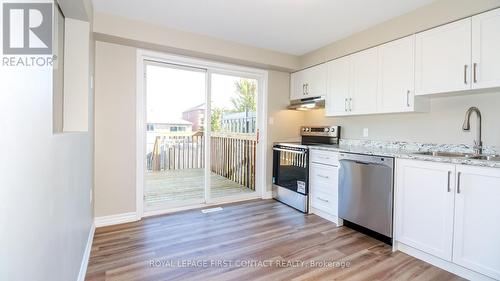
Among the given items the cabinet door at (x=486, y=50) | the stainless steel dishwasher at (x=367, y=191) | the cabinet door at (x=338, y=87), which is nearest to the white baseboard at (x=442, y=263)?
the stainless steel dishwasher at (x=367, y=191)

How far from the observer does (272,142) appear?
13.4ft

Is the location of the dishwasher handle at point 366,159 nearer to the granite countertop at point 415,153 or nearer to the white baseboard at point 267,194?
the granite countertop at point 415,153

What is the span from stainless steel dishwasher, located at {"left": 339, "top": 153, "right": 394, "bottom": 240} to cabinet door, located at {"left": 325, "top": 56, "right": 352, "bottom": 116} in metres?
0.80

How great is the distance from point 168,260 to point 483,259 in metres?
2.47

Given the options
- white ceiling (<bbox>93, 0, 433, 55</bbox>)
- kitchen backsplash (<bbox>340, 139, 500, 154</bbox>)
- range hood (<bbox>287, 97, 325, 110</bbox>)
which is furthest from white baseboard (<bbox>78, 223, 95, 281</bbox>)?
kitchen backsplash (<bbox>340, 139, 500, 154</bbox>)

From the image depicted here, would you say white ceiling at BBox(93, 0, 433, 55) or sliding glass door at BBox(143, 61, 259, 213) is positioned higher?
white ceiling at BBox(93, 0, 433, 55)

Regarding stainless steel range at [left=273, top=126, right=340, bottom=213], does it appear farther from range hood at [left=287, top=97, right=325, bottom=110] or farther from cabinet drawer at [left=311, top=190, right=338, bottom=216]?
range hood at [left=287, top=97, right=325, bottom=110]

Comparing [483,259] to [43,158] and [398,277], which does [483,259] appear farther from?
[43,158]

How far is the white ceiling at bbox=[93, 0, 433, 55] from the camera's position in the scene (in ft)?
7.89

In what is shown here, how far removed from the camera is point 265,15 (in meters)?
2.64

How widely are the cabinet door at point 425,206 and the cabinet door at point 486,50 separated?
780mm

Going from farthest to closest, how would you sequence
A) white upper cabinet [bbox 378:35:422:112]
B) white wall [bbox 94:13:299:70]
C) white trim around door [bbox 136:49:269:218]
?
white trim around door [bbox 136:49:269:218], white wall [bbox 94:13:299:70], white upper cabinet [bbox 378:35:422:112]

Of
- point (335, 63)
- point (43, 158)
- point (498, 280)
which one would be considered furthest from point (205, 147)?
point (498, 280)

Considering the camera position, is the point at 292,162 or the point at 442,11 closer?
the point at 442,11
